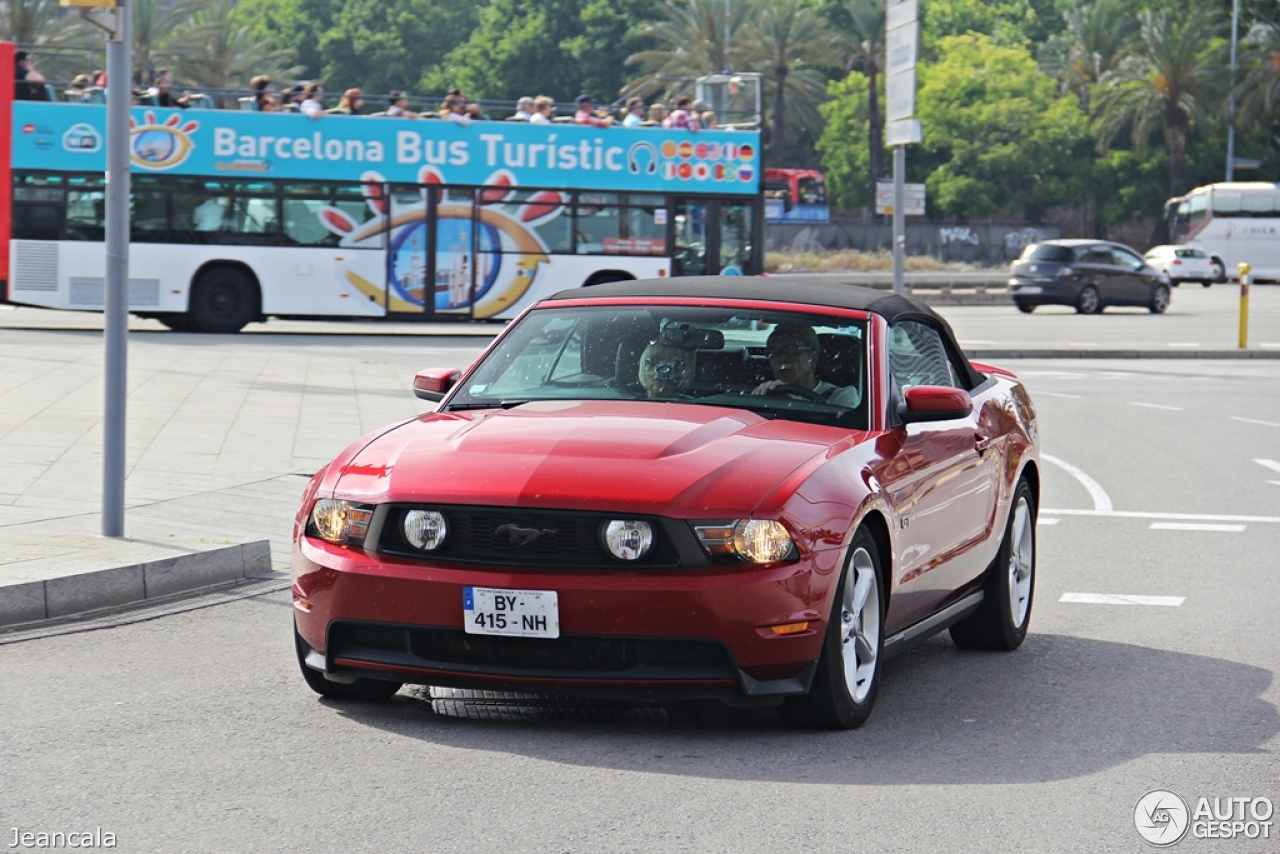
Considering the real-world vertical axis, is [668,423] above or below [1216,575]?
above

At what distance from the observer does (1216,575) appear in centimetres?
928

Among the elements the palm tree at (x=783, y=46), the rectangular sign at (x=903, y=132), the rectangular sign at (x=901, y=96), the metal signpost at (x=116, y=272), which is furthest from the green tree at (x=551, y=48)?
the metal signpost at (x=116, y=272)

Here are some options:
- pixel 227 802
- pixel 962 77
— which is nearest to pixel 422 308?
pixel 227 802

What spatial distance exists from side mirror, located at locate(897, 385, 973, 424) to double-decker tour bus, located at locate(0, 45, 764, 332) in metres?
21.4

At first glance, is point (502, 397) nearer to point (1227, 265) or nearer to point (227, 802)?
point (227, 802)

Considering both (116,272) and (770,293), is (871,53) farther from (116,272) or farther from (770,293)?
(770,293)

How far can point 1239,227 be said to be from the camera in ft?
222

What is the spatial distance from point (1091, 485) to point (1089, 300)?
30.5 m

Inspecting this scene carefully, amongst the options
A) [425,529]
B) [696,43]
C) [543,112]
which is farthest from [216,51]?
[425,529]

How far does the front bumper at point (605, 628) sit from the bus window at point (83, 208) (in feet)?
73.2

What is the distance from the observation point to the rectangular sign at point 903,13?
A: 22.0 m

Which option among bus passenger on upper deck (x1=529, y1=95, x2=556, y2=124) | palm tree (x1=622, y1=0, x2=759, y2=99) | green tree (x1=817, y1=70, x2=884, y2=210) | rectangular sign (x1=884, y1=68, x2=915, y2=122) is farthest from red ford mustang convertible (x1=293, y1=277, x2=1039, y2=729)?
green tree (x1=817, y1=70, x2=884, y2=210)

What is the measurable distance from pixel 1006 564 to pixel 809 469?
2055mm

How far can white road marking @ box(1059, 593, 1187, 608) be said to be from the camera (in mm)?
8445
